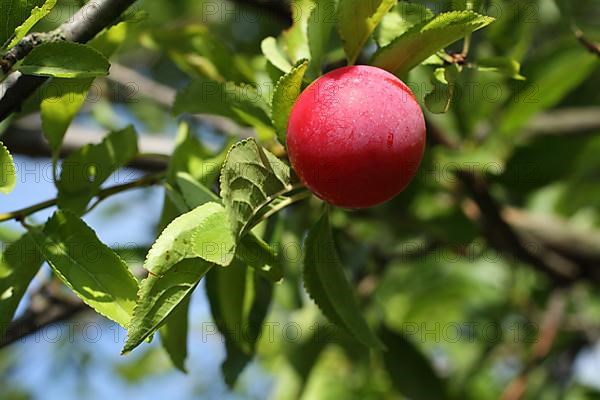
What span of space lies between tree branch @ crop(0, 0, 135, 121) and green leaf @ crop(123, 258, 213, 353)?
27cm

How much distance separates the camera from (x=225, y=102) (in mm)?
1217

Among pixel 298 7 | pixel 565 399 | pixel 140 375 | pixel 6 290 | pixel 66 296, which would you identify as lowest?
pixel 140 375

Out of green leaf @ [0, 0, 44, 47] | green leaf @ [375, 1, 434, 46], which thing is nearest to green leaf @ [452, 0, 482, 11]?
green leaf @ [375, 1, 434, 46]

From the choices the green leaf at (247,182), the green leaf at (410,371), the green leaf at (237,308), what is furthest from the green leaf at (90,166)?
the green leaf at (410,371)

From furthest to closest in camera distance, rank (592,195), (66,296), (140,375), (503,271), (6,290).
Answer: (140,375) < (503,271) < (592,195) < (66,296) < (6,290)

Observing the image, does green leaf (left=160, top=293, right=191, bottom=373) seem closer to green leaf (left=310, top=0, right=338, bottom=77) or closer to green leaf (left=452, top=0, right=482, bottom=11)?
green leaf (left=310, top=0, right=338, bottom=77)

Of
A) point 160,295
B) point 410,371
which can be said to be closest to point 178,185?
point 160,295

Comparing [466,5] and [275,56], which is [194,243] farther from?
[466,5]

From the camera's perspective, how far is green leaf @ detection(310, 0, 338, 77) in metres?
1.12

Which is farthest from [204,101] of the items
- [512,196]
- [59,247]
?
[512,196]

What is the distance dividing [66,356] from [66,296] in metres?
1.78

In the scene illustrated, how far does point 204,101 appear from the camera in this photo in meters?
1.25

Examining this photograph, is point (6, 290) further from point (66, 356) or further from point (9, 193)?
point (66, 356)

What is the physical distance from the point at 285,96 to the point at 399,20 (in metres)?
0.22
